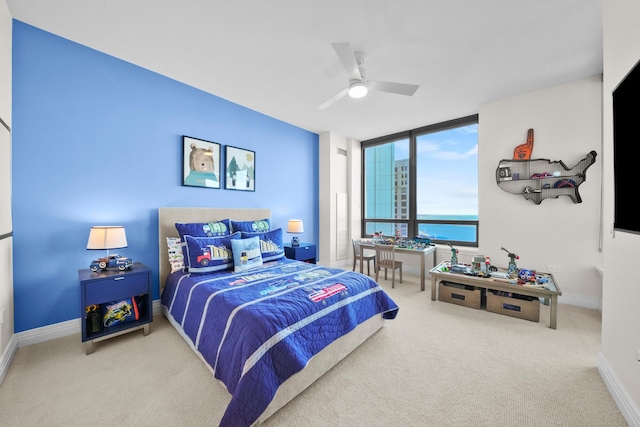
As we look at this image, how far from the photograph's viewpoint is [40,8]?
6.47 feet

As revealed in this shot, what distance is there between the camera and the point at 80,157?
2391 mm

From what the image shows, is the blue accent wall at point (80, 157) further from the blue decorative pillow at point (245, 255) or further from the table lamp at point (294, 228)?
the table lamp at point (294, 228)

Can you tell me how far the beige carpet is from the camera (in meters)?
1.42

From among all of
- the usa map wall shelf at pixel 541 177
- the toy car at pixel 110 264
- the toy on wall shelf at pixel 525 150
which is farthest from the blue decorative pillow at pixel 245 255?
the toy on wall shelf at pixel 525 150

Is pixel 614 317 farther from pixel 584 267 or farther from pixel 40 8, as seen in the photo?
pixel 40 8

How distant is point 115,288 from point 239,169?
212cm

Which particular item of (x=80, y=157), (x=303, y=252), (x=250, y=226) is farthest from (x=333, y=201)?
(x=80, y=157)

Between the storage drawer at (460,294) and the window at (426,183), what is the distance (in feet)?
4.56

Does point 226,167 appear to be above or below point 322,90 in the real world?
below

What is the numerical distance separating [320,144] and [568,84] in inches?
148

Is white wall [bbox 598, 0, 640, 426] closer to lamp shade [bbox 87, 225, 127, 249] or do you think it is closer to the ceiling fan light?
the ceiling fan light

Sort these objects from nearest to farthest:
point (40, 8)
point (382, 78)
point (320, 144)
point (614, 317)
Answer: point (614, 317), point (40, 8), point (382, 78), point (320, 144)

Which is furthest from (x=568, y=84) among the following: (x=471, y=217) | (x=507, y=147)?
(x=471, y=217)

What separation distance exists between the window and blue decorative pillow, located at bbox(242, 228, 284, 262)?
111 inches
